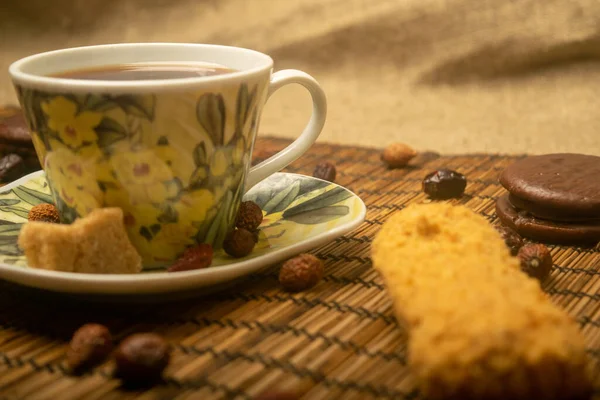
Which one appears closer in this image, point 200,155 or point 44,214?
point 200,155

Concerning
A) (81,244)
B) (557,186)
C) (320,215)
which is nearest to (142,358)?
(81,244)

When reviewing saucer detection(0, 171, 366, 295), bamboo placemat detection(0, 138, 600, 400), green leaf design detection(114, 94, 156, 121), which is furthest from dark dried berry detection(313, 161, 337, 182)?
green leaf design detection(114, 94, 156, 121)

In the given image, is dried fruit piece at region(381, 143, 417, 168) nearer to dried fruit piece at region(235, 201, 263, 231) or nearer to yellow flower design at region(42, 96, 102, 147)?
dried fruit piece at region(235, 201, 263, 231)

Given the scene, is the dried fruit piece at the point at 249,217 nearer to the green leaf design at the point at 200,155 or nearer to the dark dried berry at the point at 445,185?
the green leaf design at the point at 200,155

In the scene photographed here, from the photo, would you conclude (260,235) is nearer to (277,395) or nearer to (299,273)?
(299,273)

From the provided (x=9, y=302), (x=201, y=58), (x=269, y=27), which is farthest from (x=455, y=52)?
(x=9, y=302)

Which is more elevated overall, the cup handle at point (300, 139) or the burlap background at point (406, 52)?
the cup handle at point (300, 139)

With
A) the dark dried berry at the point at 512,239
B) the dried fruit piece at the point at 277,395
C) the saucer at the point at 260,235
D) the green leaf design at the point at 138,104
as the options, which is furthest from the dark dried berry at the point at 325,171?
the dried fruit piece at the point at 277,395
